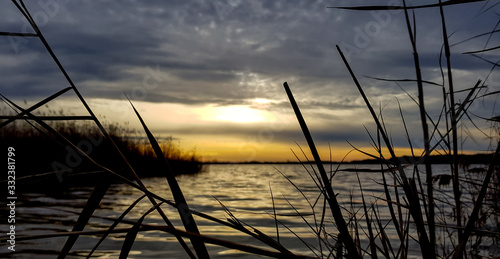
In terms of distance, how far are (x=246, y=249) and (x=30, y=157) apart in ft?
43.4

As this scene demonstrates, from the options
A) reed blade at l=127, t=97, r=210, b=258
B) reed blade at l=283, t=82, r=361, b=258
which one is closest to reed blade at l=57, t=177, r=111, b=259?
reed blade at l=127, t=97, r=210, b=258

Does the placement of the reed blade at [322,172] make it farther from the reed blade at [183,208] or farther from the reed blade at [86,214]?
the reed blade at [86,214]

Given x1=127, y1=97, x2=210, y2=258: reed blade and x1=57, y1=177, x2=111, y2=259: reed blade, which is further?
x1=57, y1=177, x2=111, y2=259: reed blade

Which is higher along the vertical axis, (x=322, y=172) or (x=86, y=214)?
(x=322, y=172)

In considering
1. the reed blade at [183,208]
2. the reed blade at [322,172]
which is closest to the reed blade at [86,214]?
the reed blade at [183,208]

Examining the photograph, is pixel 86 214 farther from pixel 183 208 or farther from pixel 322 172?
pixel 322 172

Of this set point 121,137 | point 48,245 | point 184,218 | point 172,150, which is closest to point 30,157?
point 121,137

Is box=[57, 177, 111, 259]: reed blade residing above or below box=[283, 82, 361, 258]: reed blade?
below

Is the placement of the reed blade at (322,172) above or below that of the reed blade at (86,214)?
above

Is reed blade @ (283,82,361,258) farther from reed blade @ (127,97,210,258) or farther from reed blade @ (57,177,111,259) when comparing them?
reed blade @ (57,177,111,259)

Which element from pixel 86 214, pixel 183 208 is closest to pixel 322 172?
pixel 183 208

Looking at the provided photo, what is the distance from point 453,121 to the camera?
108 cm

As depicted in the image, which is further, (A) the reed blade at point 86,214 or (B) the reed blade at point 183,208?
(A) the reed blade at point 86,214

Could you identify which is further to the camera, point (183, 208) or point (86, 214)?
point (86, 214)
